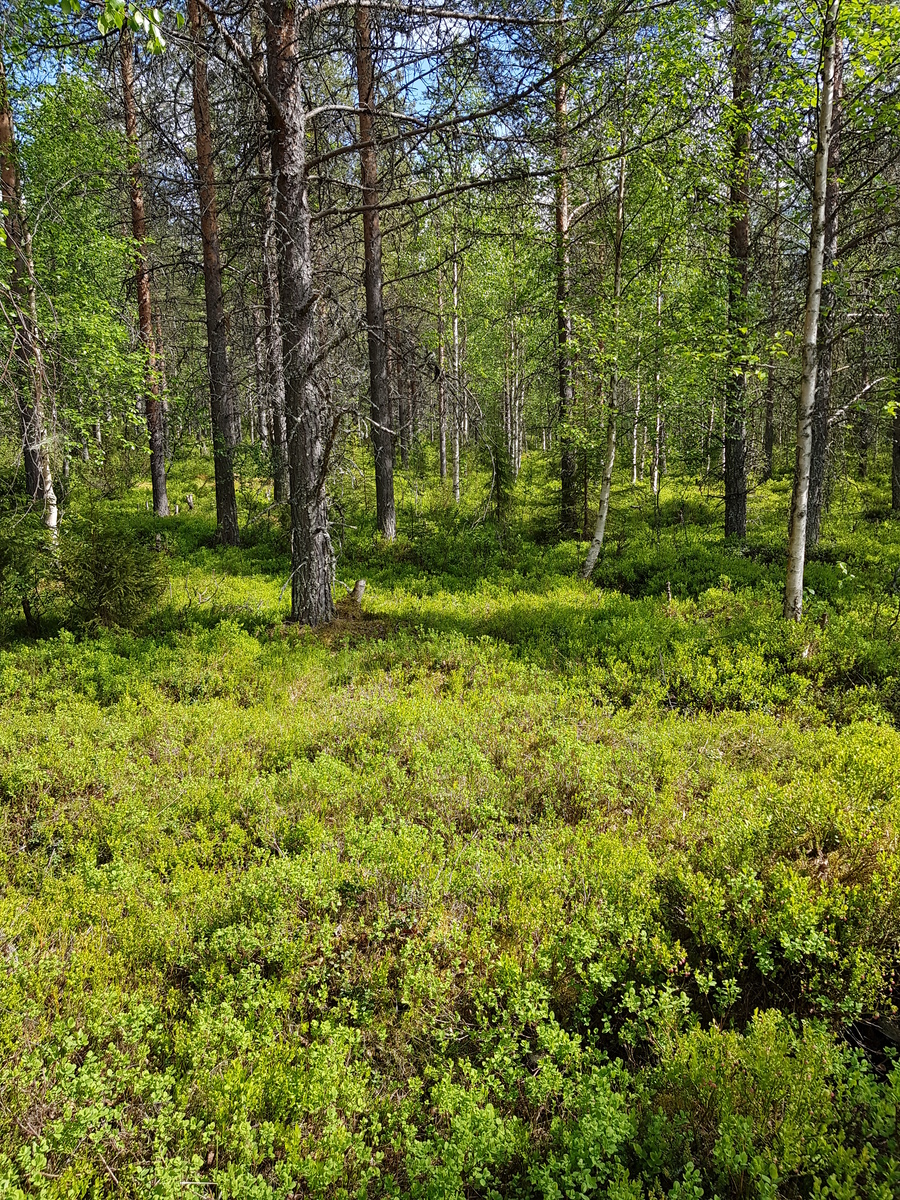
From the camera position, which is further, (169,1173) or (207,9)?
(207,9)

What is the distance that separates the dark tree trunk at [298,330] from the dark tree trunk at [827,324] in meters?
6.52

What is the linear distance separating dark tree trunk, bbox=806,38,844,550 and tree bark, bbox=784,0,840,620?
27cm

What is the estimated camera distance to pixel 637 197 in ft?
39.7

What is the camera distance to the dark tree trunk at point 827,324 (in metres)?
8.52

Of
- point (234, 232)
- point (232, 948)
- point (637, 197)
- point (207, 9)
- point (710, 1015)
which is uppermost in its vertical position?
point (637, 197)

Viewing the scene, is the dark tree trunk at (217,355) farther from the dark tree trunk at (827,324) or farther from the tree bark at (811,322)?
the dark tree trunk at (827,324)

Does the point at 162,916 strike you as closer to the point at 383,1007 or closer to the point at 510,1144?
the point at 383,1007

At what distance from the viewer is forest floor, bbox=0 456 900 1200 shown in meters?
2.51

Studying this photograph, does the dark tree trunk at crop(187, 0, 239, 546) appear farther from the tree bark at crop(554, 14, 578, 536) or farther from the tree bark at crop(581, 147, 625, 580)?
the tree bark at crop(581, 147, 625, 580)

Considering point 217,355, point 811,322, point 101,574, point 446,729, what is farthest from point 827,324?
point 101,574

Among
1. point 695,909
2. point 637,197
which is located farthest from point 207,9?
point 637,197

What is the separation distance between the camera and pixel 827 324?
421 inches

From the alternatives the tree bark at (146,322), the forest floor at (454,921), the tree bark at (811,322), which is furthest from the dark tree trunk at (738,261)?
the tree bark at (146,322)

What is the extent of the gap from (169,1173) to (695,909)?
2.88 metres
